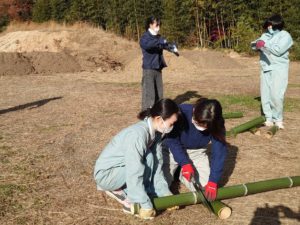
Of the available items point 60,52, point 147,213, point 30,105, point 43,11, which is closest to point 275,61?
point 147,213

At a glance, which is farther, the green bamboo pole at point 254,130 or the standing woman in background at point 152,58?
the standing woman in background at point 152,58

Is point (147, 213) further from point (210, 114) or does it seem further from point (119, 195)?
point (210, 114)

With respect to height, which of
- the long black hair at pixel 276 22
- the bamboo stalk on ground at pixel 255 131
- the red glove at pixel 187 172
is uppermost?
the long black hair at pixel 276 22

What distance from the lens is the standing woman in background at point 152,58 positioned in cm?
668

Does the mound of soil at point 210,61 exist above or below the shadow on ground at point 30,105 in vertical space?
above

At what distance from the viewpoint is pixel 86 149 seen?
568 centimetres

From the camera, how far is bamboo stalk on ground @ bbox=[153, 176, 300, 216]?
369 cm

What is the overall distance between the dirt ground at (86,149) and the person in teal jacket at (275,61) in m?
0.50

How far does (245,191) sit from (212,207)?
43 centimetres

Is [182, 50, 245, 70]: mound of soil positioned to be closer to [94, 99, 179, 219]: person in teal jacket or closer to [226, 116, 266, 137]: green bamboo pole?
[226, 116, 266, 137]: green bamboo pole

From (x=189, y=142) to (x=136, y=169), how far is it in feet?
2.76

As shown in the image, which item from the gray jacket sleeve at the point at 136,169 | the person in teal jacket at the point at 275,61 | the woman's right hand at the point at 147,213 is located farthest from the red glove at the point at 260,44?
the woman's right hand at the point at 147,213

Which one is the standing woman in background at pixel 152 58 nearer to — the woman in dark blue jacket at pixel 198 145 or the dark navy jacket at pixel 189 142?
the woman in dark blue jacket at pixel 198 145

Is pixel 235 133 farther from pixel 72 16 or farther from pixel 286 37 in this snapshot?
pixel 72 16
